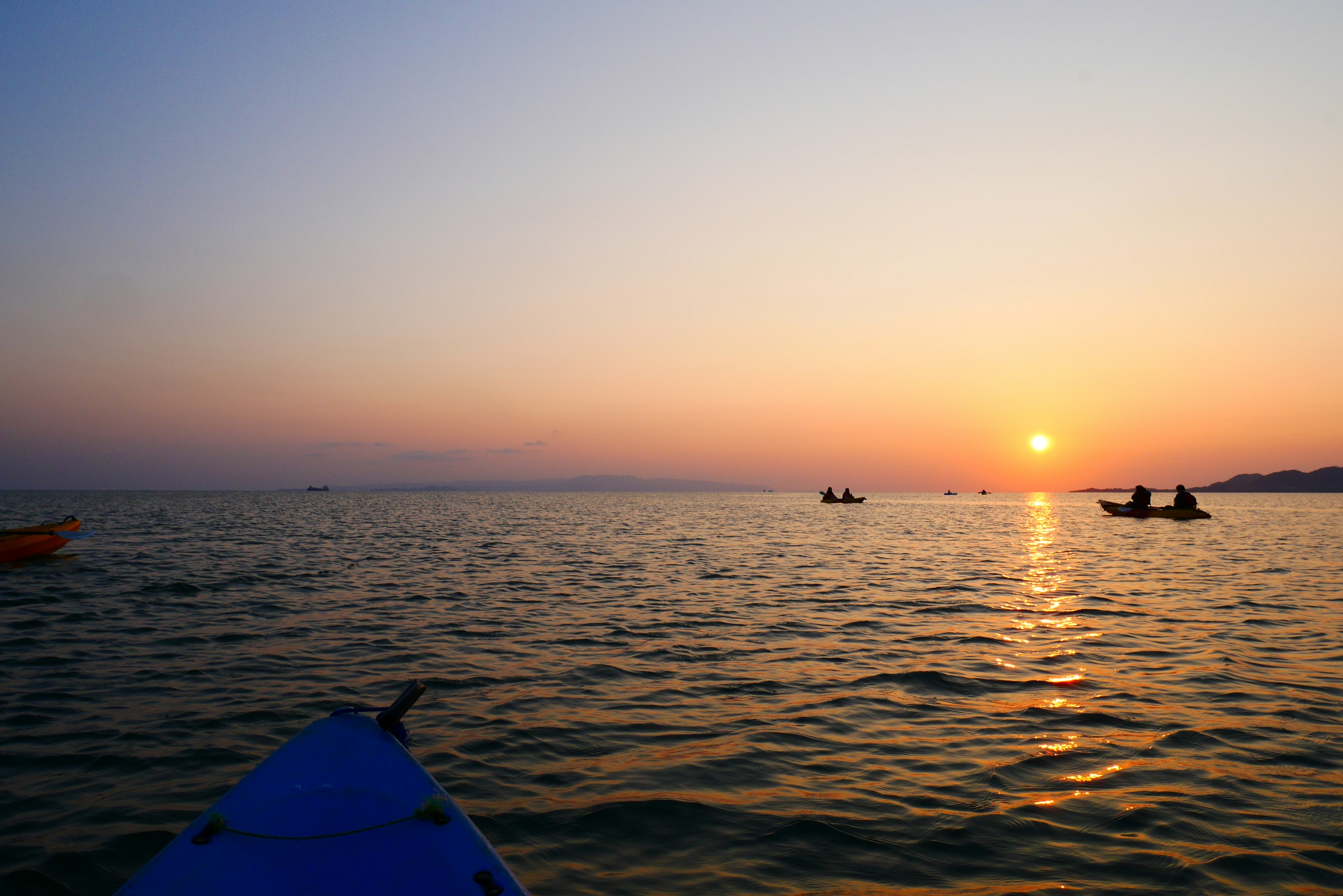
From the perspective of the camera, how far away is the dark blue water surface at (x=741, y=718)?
543 cm

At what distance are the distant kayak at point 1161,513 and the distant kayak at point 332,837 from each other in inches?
1990

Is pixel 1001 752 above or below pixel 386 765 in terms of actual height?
below

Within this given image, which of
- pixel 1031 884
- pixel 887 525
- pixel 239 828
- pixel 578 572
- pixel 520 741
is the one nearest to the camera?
pixel 239 828

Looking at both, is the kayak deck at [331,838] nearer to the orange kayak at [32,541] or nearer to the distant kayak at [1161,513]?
the orange kayak at [32,541]

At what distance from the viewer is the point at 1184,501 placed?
45188 millimetres

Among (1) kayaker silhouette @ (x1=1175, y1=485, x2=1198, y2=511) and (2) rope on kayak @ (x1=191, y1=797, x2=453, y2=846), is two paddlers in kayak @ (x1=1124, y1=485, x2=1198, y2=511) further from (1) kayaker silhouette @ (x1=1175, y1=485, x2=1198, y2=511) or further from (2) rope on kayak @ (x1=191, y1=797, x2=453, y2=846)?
(2) rope on kayak @ (x1=191, y1=797, x2=453, y2=846)

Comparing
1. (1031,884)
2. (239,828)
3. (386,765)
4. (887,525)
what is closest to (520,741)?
(386,765)

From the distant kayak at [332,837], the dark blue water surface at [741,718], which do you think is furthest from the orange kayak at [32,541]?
the distant kayak at [332,837]

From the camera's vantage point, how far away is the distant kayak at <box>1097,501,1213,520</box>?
45.3m

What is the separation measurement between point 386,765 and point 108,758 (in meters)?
4.27

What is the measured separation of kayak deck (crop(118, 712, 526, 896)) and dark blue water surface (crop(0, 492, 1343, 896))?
1.07 metres

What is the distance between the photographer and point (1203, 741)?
25.0ft

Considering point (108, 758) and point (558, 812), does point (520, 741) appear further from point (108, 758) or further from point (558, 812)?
point (108, 758)

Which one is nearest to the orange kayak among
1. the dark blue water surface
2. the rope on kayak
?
the dark blue water surface
